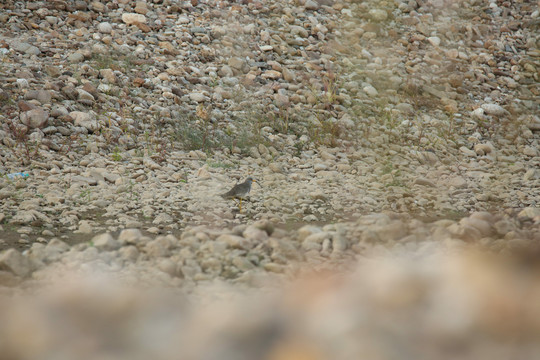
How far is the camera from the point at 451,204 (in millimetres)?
3949

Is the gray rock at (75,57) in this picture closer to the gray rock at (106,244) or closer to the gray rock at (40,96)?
the gray rock at (40,96)

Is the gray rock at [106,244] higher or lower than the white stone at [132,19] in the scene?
lower

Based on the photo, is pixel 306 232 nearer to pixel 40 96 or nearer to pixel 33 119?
pixel 33 119

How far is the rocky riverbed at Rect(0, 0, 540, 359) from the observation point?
8.18 feet

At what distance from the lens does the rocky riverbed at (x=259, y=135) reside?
2492 millimetres

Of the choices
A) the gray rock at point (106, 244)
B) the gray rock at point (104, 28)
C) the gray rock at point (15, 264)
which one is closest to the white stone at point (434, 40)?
the gray rock at point (104, 28)

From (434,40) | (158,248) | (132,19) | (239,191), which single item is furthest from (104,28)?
(158,248)

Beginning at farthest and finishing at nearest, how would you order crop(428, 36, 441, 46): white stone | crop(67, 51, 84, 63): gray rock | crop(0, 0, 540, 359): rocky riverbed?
1. crop(428, 36, 441, 46): white stone
2. crop(67, 51, 84, 63): gray rock
3. crop(0, 0, 540, 359): rocky riverbed

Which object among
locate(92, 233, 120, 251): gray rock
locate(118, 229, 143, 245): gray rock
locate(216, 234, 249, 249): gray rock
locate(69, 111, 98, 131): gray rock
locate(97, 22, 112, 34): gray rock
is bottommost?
locate(69, 111, 98, 131): gray rock

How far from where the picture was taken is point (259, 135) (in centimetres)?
457

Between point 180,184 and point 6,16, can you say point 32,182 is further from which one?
point 6,16

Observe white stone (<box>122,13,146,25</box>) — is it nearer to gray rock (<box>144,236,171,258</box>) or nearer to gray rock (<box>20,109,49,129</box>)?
gray rock (<box>20,109,49,129</box>)

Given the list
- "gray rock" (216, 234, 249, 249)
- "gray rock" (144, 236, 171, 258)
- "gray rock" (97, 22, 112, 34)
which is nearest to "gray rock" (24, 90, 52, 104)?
"gray rock" (97, 22, 112, 34)

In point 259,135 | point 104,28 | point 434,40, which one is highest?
point 434,40
